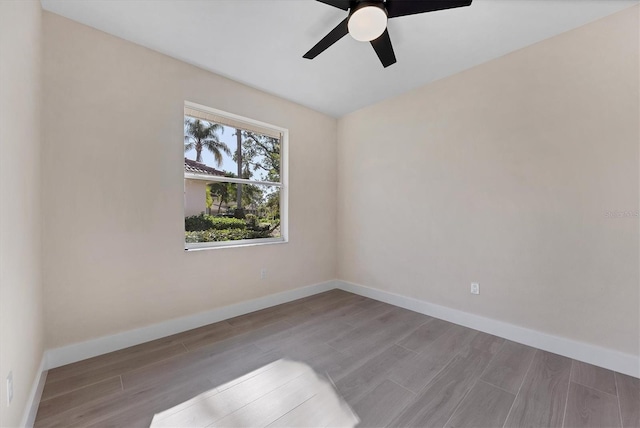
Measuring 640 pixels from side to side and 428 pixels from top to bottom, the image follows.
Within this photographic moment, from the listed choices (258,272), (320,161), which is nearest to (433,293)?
(258,272)

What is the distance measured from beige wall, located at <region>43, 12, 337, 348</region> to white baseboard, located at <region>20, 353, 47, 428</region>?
7.9 inches

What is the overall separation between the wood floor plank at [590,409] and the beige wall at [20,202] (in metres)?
2.94

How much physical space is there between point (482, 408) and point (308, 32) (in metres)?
3.08

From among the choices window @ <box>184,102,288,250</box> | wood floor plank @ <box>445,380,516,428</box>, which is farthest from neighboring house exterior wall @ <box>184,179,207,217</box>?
wood floor plank @ <box>445,380,516,428</box>

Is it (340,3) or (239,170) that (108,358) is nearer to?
(239,170)

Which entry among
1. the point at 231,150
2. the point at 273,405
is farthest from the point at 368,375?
the point at 231,150

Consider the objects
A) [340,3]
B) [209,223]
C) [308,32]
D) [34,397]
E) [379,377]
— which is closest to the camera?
[34,397]

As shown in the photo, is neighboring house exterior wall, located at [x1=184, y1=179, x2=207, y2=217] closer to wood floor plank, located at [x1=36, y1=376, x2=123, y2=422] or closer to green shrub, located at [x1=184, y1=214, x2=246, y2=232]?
green shrub, located at [x1=184, y1=214, x2=246, y2=232]

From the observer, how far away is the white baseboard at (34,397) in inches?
57.6

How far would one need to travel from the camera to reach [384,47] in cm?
206

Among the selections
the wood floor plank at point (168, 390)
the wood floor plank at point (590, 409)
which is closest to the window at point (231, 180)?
the wood floor plank at point (168, 390)

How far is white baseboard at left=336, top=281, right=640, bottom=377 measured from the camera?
2020 millimetres

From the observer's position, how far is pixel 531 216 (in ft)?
8.07

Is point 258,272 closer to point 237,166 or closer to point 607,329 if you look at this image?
point 237,166
